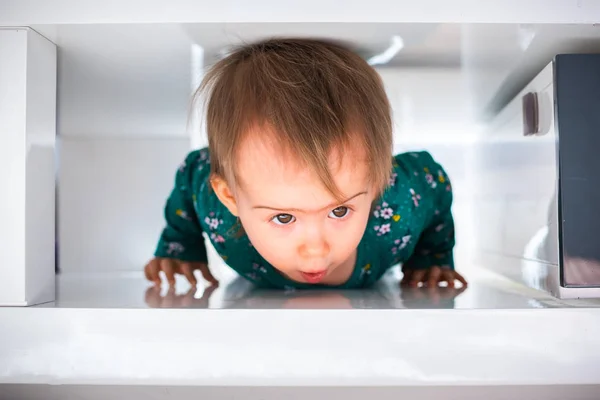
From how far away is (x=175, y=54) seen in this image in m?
0.69

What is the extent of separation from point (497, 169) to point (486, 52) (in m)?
0.35

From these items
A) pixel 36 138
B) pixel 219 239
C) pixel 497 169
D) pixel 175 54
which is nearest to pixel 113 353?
pixel 36 138

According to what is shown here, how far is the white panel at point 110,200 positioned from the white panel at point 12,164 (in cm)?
63

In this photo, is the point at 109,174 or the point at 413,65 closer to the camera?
the point at 413,65

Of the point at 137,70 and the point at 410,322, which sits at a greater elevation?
the point at 137,70

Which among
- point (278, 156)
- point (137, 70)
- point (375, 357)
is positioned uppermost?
point (137, 70)

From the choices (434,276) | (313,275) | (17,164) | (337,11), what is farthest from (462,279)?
(17,164)

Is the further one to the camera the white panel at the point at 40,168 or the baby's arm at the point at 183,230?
the baby's arm at the point at 183,230

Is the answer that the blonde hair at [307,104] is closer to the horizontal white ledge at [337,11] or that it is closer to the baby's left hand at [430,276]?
the horizontal white ledge at [337,11]

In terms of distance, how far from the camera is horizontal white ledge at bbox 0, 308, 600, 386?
0.52 meters

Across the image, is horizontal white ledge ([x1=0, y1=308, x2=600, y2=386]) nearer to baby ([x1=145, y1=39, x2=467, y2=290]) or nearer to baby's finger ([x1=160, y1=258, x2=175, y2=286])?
baby ([x1=145, y1=39, x2=467, y2=290])

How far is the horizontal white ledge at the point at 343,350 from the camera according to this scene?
1.72ft

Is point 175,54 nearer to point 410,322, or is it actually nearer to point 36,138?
point 36,138

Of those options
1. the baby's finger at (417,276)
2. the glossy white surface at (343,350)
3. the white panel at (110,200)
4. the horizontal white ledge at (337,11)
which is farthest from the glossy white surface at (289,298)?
the white panel at (110,200)
